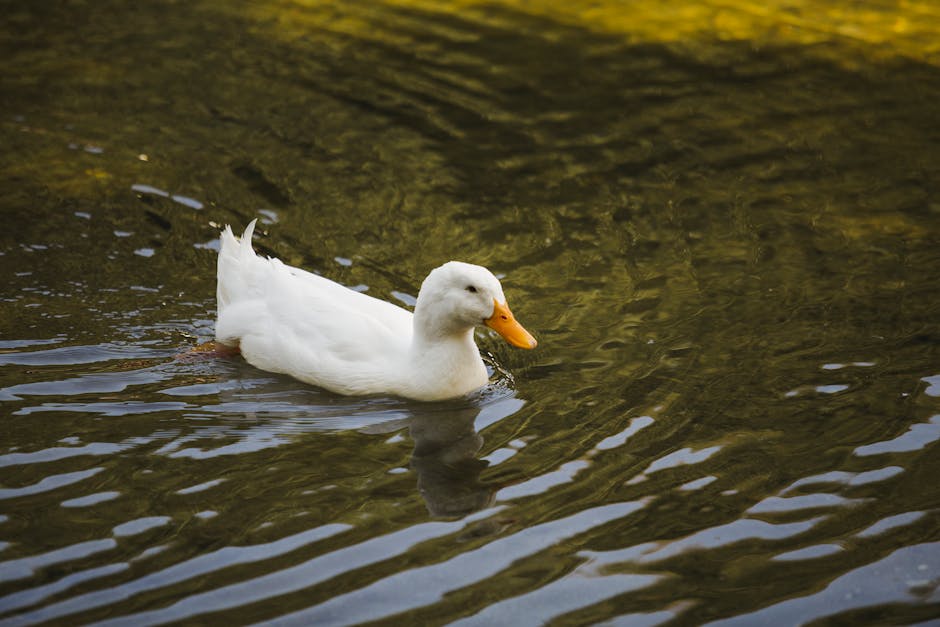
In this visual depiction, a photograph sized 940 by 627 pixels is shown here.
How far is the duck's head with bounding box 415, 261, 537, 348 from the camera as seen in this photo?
705 centimetres

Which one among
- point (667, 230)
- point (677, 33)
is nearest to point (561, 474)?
point (667, 230)

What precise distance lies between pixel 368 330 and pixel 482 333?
1199 millimetres

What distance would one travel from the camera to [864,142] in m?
11.0

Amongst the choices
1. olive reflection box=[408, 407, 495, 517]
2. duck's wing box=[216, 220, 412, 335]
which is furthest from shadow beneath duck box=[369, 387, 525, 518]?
duck's wing box=[216, 220, 412, 335]

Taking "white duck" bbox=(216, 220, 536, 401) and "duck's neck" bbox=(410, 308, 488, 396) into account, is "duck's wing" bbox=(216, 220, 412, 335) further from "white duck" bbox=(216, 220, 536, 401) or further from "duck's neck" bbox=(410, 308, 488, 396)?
"duck's neck" bbox=(410, 308, 488, 396)

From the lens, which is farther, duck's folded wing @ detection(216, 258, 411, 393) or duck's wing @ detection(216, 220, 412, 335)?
duck's wing @ detection(216, 220, 412, 335)

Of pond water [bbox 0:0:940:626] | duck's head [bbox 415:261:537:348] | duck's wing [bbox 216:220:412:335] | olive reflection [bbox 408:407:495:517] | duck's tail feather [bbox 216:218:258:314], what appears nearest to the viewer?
pond water [bbox 0:0:940:626]

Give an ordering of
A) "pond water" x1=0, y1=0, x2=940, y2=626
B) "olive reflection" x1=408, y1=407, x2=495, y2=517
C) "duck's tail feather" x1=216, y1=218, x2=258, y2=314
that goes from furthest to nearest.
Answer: "duck's tail feather" x1=216, y1=218, x2=258, y2=314, "olive reflection" x1=408, y1=407, x2=495, y2=517, "pond water" x1=0, y1=0, x2=940, y2=626

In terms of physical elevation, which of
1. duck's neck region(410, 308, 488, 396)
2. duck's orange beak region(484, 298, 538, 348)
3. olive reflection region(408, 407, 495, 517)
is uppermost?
duck's orange beak region(484, 298, 538, 348)

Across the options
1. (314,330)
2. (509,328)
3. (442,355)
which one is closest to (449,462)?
(442,355)

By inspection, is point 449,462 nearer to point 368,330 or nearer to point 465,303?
point 465,303

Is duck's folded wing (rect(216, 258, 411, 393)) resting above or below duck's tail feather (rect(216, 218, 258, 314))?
below

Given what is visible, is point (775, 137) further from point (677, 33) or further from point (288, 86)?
point (288, 86)

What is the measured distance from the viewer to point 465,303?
708 centimetres
